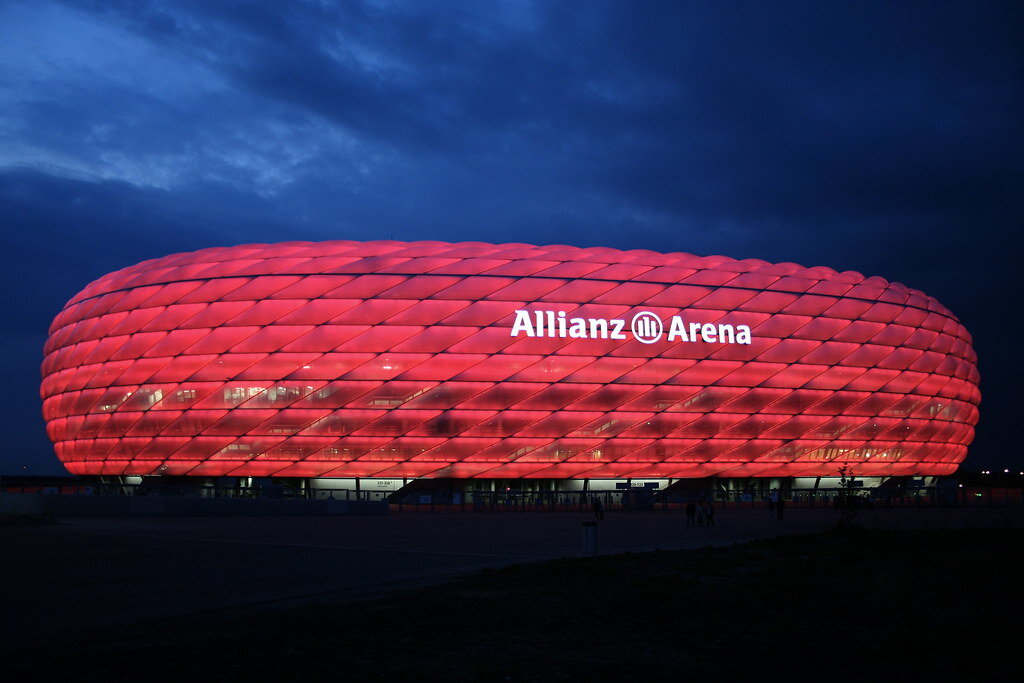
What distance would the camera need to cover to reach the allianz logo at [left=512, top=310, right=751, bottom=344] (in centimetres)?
4741

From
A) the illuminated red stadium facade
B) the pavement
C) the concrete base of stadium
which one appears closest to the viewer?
the pavement

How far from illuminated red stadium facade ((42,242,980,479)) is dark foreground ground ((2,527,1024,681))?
119ft

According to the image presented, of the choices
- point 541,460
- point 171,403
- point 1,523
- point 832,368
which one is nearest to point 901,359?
point 832,368

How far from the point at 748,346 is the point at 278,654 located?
1832 inches

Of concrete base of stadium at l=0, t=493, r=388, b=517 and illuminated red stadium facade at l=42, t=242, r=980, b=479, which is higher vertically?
illuminated red stadium facade at l=42, t=242, r=980, b=479

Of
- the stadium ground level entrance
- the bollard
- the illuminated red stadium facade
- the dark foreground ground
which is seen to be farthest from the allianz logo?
the dark foreground ground

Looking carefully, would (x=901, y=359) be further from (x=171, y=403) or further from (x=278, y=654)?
(x=278, y=654)

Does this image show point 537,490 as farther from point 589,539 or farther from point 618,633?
point 618,633

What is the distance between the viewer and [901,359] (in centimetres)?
5484

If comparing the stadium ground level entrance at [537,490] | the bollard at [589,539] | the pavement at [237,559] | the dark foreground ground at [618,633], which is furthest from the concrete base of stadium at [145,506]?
the dark foreground ground at [618,633]

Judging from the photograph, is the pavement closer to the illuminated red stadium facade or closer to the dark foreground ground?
the dark foreground ground

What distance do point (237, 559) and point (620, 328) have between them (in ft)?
118

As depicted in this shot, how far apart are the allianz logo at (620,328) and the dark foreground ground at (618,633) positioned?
119 ft

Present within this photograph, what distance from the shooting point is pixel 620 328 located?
48.3m
